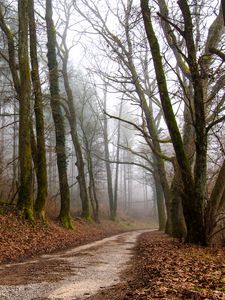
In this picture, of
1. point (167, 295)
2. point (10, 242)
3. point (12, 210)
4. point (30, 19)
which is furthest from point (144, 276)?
point (30, 19)

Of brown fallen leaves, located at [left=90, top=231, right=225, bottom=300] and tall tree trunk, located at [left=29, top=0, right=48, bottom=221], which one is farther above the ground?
tall tree trunk, located at [left=29, top=0, right=48, bottom=221]

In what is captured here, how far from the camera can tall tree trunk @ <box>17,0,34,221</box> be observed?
1523 centimetres

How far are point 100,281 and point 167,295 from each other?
2.07 meters

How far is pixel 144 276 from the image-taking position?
7.05 meters

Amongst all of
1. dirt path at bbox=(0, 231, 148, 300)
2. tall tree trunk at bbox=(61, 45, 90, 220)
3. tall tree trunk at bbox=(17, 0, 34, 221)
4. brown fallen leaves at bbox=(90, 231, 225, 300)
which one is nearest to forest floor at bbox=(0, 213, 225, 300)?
brown fallen leaves at bbox=(90, 231, 225, 300)

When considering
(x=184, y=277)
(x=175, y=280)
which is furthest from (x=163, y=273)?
(x=175, y=280)

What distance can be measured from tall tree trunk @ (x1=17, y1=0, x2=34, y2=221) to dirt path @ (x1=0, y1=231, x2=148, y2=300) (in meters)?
5.46

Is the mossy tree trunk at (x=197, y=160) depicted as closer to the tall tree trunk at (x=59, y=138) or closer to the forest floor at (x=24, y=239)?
the forest floor at (x=24, y=239)

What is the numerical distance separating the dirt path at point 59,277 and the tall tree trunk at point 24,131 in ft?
17.9

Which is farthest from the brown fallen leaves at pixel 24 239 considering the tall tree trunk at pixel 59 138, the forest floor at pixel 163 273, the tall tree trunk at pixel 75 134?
the tall tree trunk at pixel 75 134

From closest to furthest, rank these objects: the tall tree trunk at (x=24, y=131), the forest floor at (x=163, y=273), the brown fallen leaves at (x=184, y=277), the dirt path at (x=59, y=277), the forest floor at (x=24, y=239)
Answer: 1. the brown fallen leaves at (x=184, y=277)
2. the forest floor at (x=163, y=273)
3. the dirt path at (x=59, y=277)
4. the forest floor at (x=24, y=239)
5. the tall tree trunk at (x=24, y=131)

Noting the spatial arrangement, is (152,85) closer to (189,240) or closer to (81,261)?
(189,240)

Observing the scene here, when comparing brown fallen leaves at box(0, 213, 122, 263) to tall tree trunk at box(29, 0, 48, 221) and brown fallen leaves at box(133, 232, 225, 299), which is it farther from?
brown fallen leaves at box(133, 232, 225, 299)

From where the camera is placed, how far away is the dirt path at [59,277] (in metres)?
5.81
